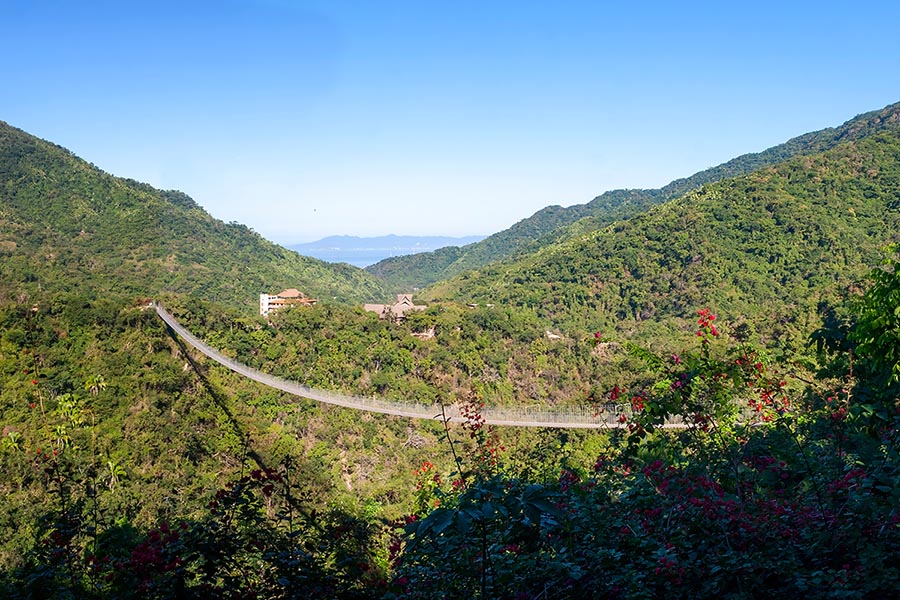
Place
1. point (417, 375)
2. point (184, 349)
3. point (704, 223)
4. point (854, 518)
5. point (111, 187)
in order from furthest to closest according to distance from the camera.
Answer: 1. point (111, 187)
2. point (704, 223)
3. point (417, 375)
4. point (184, 349)
5. point (854, 518)

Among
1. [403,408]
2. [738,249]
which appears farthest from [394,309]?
[738,249]

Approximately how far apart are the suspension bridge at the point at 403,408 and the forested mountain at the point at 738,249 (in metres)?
28.3

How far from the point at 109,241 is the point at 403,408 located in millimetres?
52111

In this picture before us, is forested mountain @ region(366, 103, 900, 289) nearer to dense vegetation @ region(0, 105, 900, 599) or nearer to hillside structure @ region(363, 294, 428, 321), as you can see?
dense vegetation @ region(0, 105, 900, 599)

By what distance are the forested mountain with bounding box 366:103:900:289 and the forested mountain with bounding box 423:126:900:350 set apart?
132ft

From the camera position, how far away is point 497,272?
79688 millimetres

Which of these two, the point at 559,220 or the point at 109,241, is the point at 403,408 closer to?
the point at 109,241

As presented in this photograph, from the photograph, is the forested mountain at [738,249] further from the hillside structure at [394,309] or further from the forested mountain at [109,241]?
the forested mountain at [109,241]

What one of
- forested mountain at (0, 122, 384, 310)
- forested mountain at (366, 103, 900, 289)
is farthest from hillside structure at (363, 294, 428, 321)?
forested mountain at (366, 103, 900, 289)

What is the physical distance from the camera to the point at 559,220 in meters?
171

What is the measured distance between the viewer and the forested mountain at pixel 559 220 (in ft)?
385

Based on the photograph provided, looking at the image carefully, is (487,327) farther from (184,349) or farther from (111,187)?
(111,187)

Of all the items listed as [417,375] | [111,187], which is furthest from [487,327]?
[111,187]

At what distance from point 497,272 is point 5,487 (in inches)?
2624
